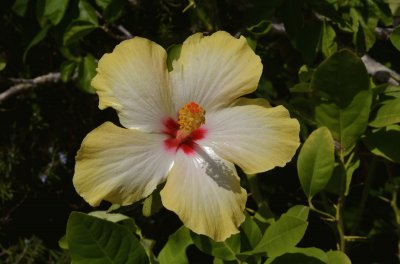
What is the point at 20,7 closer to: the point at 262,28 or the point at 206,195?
the point at 262,28

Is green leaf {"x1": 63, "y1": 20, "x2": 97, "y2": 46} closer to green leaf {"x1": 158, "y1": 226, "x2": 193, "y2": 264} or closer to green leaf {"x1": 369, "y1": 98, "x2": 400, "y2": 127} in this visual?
green leaf {"x1": 158, "y1": 226, "x2": 193, "y2": 264}

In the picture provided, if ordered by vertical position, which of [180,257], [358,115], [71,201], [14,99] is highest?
[358,115]

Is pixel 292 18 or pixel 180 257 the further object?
pixel 292 18

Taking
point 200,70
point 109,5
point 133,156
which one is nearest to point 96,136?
point 133,156

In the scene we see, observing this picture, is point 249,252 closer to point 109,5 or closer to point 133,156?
point 133,156

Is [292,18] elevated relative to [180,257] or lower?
elevated

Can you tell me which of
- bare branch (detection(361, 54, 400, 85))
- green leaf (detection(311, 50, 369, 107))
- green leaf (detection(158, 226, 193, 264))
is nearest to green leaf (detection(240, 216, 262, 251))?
green leaf (detection(158, 226, 193, 264))
